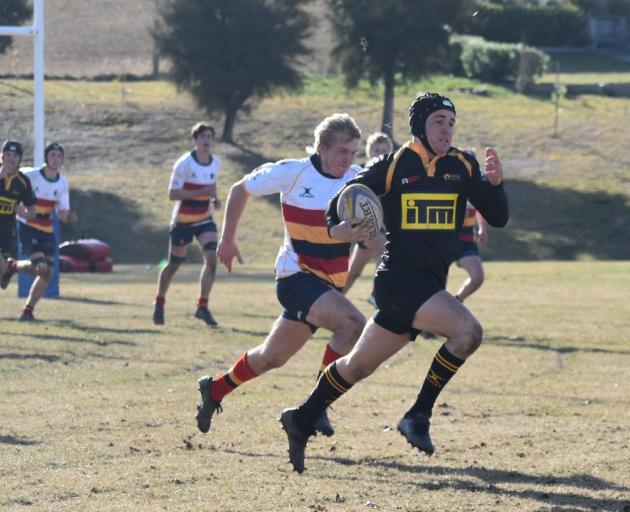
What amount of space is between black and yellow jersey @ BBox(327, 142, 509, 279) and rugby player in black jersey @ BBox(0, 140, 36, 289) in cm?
895

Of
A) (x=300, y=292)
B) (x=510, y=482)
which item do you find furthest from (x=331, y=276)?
(x=510, y=482)

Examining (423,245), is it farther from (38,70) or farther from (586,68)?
(586,68)

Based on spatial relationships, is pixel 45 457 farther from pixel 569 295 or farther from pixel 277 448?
pixel 569 295

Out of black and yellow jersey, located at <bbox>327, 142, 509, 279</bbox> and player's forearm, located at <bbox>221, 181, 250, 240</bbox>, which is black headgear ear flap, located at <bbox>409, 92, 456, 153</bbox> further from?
player's forearm, located at <bbox>221, 181, 250, 240</bbox>

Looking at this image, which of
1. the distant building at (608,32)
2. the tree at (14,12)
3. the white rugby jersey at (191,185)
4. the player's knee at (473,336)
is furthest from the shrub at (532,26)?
the player's knee at (473,336)

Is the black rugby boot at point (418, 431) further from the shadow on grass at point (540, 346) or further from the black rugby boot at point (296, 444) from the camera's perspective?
the shadow on grass at point (540, 346)

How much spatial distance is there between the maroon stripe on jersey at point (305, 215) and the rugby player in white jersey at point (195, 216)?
24.7ft

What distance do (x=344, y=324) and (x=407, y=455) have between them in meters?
0.89

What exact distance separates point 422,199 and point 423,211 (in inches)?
A: 2.6

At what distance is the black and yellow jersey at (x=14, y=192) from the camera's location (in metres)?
15.6

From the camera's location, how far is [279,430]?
8.88 meters

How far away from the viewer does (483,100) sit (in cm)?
5762

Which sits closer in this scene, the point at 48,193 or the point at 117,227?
the point at 48,193

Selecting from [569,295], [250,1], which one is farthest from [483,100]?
[569,295]
